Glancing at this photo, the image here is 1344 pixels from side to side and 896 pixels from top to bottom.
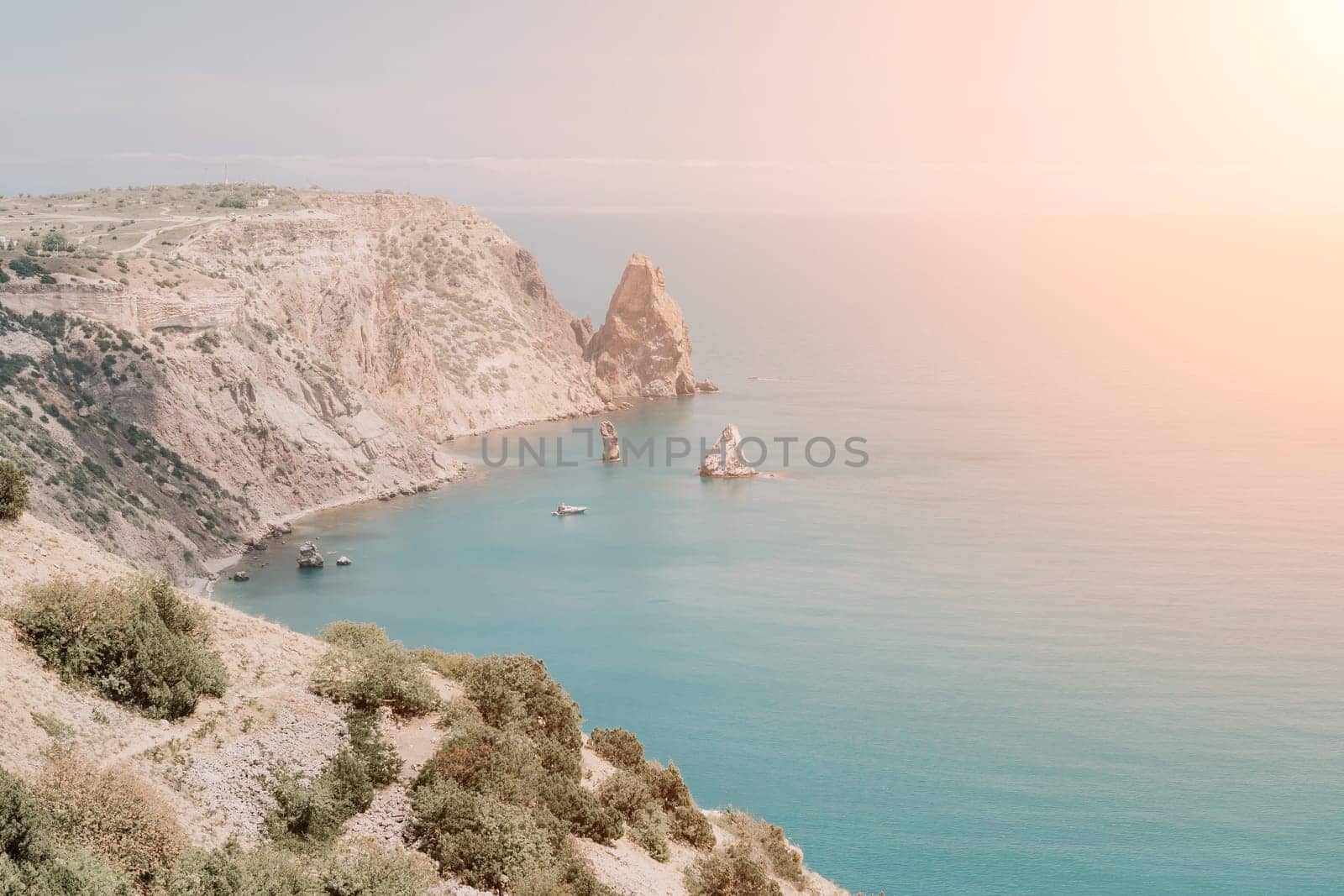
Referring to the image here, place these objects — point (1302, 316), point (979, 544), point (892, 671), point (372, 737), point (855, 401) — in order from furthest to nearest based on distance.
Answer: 1. point (1302, 316)
2. point (855, 401)
3. point (979, 544)
4. point (892, 671)
5. point (372, 737)

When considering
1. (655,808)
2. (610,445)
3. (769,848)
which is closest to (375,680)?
(655,808)

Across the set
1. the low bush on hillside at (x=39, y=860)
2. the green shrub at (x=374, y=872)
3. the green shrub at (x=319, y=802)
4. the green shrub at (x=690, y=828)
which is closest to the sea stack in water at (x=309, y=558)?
the green shrub at (x=690, y=828)

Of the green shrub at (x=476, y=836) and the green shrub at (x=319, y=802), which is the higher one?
the green shrub at (x=319, y=802)

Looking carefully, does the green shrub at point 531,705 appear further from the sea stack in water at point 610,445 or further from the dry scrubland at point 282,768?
the sea stack in water at point 610,445

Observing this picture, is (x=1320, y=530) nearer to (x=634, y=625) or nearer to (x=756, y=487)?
(x=756, y=487)

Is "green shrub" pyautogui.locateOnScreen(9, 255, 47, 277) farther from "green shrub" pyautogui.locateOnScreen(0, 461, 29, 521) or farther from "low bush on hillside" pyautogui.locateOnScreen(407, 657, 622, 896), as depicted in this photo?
"low bush on hillside" pyautogui.locateOnScreen(407, 657, 622, 896)

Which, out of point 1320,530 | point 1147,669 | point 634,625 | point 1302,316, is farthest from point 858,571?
point 1302,316

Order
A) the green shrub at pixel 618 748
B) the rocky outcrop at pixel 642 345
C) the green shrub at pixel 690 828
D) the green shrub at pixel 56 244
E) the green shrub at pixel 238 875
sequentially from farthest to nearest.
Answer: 1. the rocky outcrop at pixel 642 345
2. the green shrub at pixel 56 244
3. the green shrub at pixel 618 748
4. the green shrub at pixel 690 828
5. the green shrub at pixel 238 875
